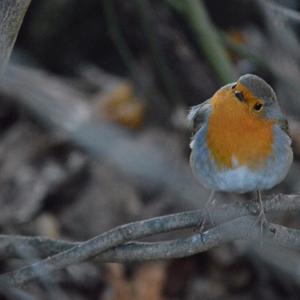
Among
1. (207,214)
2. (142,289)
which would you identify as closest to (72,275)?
(142,289)

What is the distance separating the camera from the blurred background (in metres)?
4.91

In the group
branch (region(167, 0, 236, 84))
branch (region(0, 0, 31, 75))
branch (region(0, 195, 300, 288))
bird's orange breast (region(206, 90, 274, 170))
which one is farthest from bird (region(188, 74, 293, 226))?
branch (region(167, 0, 236, 84))

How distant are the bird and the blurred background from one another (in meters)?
0.71

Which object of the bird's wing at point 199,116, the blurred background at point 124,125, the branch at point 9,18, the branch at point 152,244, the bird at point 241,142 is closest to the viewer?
the branch at point 9,18

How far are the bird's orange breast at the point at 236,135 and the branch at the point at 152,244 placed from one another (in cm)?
32

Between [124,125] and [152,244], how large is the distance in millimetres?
2595

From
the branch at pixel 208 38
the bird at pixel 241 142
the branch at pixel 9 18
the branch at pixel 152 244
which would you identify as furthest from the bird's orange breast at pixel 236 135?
the branch at pixel 208 38

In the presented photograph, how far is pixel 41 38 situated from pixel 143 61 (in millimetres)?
688

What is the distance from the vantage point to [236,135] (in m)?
3.49

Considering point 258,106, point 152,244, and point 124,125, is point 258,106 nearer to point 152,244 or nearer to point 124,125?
point 152,244

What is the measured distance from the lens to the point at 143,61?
619 centimetres

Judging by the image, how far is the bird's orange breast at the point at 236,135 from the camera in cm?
347

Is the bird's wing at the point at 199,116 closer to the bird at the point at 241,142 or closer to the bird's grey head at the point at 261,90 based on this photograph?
the bird at the point at 241,142

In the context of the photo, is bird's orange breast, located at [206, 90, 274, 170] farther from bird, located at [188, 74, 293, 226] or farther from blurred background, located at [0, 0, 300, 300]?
blurred background, located at [0, 0, 300, 300]
